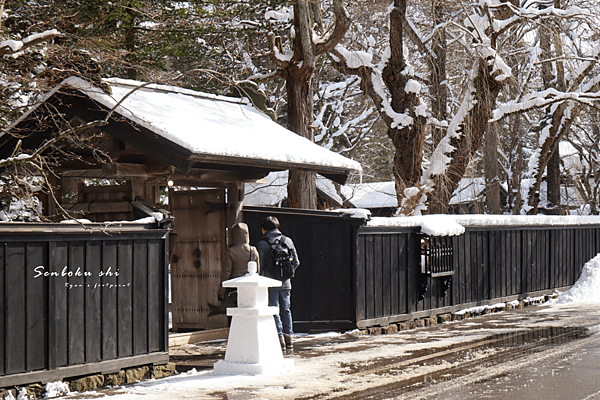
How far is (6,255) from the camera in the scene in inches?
292

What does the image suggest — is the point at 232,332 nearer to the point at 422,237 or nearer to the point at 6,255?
the point at 6,255

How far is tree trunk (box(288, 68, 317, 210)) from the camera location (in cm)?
1517

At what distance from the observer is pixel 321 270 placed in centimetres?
1188

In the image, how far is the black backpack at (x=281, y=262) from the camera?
32.2ft

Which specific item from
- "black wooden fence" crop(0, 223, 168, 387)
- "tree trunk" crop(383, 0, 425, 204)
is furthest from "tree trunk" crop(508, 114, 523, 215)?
"black wooden fence" crop(0, 223, 168, 387)

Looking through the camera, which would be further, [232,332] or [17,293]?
[232,332]

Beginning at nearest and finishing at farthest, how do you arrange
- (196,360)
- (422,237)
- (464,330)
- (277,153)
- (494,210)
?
(196,360) < (277,153) < (464,330) < (422,237) < (494,210)

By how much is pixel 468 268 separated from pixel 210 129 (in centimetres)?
697

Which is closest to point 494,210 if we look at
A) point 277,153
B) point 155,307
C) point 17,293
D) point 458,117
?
point 458,117

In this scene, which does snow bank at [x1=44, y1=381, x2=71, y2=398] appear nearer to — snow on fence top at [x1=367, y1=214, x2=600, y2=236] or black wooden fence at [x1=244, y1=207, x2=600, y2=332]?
black wooden fence at [x1=244, y1=207, x2=600, y2=332]

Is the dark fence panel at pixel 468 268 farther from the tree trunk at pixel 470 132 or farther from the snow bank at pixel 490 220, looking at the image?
the tree trunk at pixel 470 132

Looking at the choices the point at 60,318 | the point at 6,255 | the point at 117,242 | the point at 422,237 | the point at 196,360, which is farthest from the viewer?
the point at 422,237

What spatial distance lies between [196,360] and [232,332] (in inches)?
65.4

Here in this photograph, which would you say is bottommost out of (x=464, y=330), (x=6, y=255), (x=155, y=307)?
(x=464, y=330)
